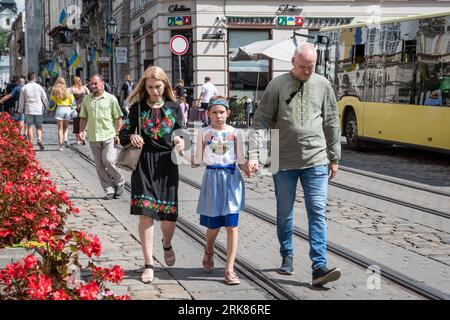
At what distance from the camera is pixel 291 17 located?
31.7 meters

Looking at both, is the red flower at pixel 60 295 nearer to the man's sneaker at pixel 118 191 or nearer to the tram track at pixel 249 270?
the tram track at pixel 249 270

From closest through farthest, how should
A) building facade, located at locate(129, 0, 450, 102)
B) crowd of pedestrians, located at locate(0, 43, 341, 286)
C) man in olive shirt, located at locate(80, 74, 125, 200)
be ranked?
crowd of pedestrians, located at locate(0, 43, 341, 286) → man in olive shirt, located at locate(80, 74, 125, 200) → building facade, located at locate(129, 0, 450, 102)

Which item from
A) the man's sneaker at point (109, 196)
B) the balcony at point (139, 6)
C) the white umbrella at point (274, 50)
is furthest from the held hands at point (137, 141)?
the balcony at point (139, 6)

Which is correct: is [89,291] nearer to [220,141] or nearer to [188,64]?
[220,141]

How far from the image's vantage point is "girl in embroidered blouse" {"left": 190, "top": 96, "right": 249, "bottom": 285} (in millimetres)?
6332

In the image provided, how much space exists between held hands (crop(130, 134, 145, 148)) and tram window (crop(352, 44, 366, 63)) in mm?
12771

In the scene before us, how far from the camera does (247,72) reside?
31.7m

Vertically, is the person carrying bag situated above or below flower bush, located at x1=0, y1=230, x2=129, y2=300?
above

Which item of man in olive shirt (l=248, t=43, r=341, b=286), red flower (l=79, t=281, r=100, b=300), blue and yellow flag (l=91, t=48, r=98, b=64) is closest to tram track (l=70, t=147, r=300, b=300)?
man in olive shirt (l=248, t=43, r=341, b=286)

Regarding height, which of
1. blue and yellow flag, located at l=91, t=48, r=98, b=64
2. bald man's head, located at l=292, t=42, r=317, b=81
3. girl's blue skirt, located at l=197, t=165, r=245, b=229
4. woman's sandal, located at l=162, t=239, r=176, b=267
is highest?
blue and yellow flag, located at l=91, t=48, r=98, b=64

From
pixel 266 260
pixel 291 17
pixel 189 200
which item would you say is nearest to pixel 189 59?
pixel 291 17

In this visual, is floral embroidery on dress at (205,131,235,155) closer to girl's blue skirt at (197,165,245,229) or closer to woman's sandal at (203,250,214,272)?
girl's blue skirt at (197,165,245,229)
